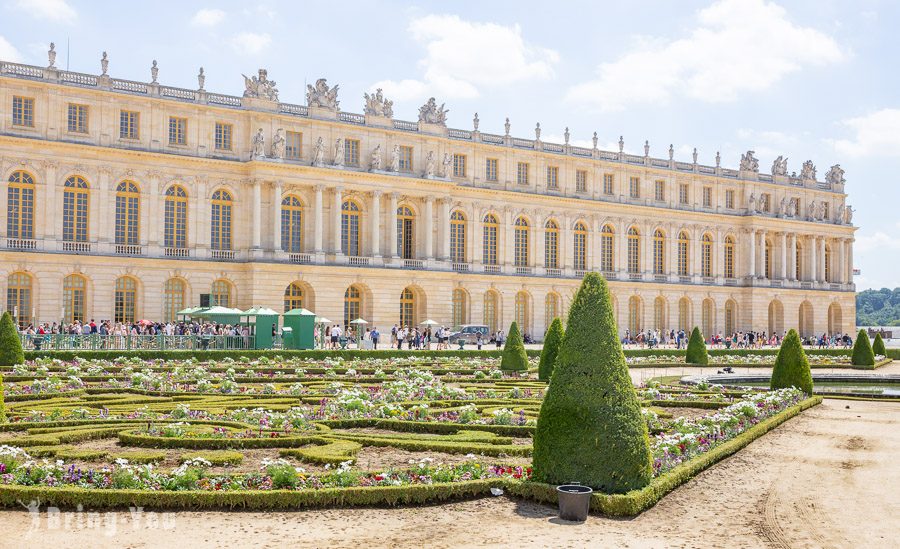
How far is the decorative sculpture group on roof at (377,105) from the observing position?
5250 centimetres

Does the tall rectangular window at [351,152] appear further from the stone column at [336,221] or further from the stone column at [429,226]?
the stone column at [429,226]

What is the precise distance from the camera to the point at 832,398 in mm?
24844

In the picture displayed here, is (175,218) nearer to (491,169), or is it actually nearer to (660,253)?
(491,169)

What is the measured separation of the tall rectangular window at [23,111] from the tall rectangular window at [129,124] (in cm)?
416

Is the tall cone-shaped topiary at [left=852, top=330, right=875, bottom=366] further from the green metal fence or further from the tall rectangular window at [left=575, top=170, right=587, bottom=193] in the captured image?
the tall rectangular window at [left=575, top=170, right=587, bottom=193]

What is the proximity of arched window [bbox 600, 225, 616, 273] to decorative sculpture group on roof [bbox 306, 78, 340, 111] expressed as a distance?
22.2m

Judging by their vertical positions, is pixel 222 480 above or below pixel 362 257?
below

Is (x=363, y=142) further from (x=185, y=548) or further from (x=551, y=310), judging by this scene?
(x=185, y=548)

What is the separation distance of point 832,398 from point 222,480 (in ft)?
64.3

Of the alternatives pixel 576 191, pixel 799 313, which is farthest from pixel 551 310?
pixel 799 313

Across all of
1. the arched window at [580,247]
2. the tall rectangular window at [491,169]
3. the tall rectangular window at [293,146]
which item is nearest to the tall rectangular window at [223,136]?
the tall rectangular window at [293,146]

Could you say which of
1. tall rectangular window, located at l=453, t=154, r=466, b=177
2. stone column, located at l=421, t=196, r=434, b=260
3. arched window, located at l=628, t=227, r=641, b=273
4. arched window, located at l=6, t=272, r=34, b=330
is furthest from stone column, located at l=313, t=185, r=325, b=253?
arched window, located at l=628, t=227, r=641, b=273

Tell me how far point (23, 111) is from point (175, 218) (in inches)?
347

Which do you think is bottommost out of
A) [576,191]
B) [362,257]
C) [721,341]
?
[721,341]
